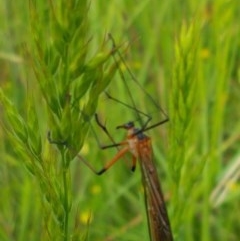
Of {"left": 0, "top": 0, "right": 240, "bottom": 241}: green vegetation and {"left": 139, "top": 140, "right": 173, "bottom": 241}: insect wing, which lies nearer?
{"left": 0, "top": 0, "right": 240, "bottom": 241}: green vegetation

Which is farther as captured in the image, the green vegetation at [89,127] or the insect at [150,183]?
the insect at [150,183]

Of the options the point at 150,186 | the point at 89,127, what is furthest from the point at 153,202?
the point at 89,127

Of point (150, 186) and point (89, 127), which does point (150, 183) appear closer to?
point (150, 186)

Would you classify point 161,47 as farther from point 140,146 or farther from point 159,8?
point 140,146

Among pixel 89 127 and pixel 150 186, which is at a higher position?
pixel 150 186

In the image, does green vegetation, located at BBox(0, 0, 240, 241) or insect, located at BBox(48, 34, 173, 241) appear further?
insect, located at BBox(48, 34, 173, 241)

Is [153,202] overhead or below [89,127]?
overhead

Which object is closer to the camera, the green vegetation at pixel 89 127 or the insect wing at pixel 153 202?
the green vegetation at pixel 89 127

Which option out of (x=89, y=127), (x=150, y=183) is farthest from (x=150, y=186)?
(x=89, y=127)

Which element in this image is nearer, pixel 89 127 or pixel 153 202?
pixel 89 127

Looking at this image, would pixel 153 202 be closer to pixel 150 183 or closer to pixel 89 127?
pixel 150 183

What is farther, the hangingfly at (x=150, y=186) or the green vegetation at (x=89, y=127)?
the hangingfly at (x=150, y=186)

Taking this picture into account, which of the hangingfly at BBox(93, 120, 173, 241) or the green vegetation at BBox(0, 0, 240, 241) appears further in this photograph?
the hangingfly at BBox(93, 120, 173, 241)
